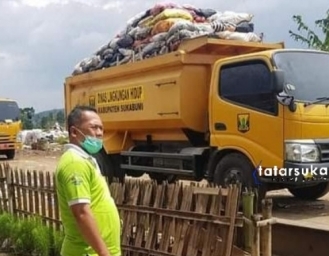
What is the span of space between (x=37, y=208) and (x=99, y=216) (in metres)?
4.18

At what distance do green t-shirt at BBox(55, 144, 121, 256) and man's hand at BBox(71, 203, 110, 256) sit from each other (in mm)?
44

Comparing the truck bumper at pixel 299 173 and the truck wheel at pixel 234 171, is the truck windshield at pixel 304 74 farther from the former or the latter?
the truck wheel at pixel 234 171

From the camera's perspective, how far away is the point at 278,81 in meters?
7.54

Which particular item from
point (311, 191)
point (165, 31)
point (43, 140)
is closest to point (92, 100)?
point (165, 31)

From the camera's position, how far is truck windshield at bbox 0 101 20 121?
889 inches

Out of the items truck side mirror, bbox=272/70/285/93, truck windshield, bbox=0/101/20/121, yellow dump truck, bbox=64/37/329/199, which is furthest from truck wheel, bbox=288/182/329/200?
truck windshield, bbox=0/101/20/121

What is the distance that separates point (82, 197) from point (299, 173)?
4782mm

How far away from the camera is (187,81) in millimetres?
8938

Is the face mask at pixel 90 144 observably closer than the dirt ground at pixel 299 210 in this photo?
Yes

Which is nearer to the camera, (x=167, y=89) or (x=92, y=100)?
(x=167, y=89)

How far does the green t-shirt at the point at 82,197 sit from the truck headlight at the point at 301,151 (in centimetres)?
448

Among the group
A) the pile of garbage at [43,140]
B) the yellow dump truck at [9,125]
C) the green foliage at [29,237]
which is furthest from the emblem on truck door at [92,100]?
the pile of garbage at [43,140]

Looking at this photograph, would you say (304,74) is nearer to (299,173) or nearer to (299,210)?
(299,173)

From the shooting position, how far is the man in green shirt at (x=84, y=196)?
321 centimetres
